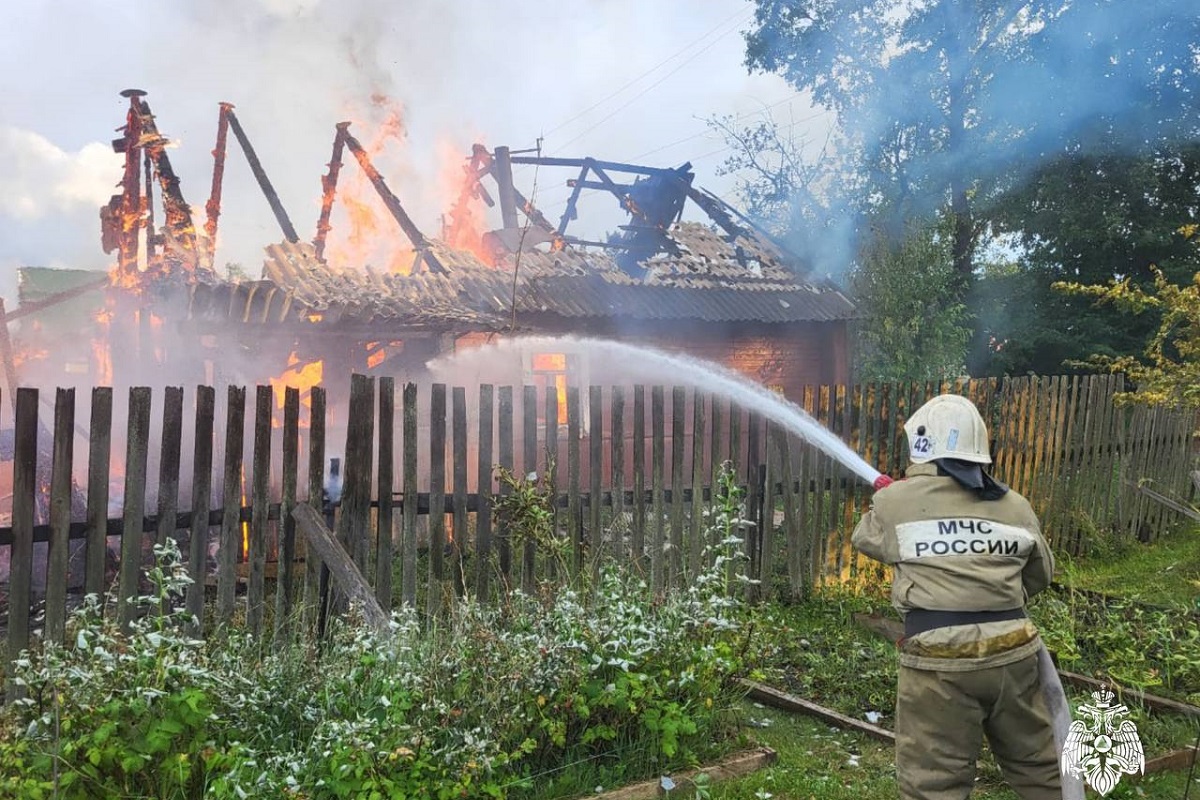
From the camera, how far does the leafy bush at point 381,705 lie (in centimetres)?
305

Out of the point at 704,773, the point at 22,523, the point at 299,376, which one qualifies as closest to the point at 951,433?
the point at 704,773

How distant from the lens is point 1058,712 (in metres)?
3.32

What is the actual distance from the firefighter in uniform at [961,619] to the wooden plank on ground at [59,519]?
157 inches

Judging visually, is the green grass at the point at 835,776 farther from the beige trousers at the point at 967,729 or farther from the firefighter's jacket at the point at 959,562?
the firefighter's jacket at the point at 959,562

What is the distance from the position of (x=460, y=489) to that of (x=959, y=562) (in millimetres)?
3304

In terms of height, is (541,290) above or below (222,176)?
below

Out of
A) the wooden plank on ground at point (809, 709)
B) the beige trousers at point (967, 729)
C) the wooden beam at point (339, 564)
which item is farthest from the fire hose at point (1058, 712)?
the wooden beam at point (339, 564)

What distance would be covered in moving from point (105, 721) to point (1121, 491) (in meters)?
10.5

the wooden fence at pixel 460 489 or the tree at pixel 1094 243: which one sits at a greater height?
the tree at pixel 1094 243

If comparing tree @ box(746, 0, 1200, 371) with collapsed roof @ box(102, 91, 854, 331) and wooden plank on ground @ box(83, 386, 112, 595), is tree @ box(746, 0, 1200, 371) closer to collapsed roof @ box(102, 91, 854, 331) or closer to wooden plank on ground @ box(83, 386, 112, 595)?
collapsed roof @ box(102, 91, 854, 331)

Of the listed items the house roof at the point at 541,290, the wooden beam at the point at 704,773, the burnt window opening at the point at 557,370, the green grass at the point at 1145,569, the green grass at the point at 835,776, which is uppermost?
the house roof at the point at 541,290

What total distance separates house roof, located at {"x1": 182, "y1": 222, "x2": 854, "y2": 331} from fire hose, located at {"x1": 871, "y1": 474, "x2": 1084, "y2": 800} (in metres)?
7.96

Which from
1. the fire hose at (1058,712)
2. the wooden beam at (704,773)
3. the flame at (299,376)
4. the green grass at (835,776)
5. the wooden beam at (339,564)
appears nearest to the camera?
the fire hose at (1058,712)

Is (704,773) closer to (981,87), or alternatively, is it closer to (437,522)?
(437,522)
